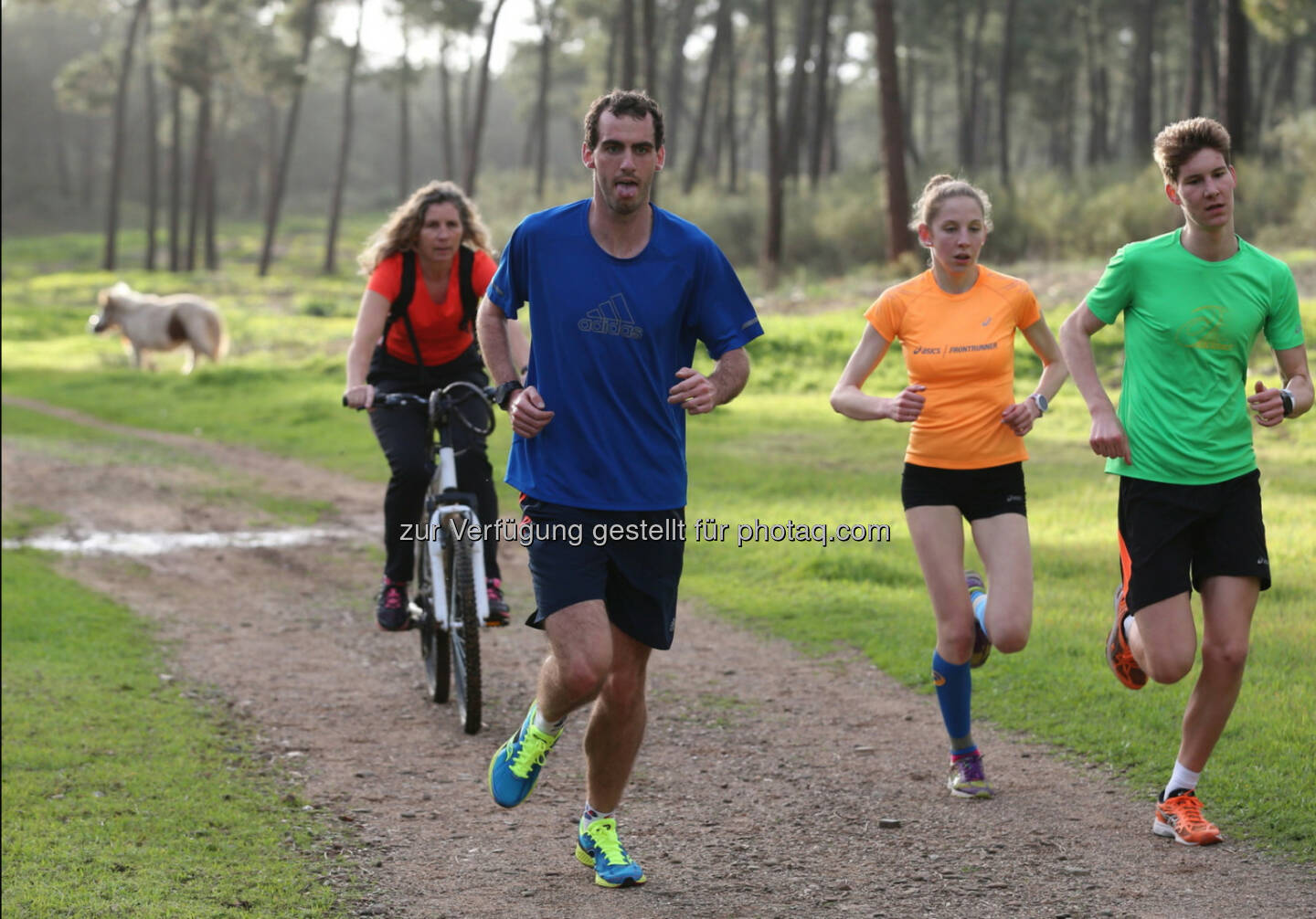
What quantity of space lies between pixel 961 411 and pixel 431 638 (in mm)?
3333

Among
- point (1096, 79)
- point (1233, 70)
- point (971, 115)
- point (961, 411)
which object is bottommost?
point (961, 411)

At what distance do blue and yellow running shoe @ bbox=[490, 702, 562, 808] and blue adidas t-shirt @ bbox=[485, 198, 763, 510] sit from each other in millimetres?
841

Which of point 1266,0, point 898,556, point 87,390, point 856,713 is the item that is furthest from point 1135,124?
point 856,713

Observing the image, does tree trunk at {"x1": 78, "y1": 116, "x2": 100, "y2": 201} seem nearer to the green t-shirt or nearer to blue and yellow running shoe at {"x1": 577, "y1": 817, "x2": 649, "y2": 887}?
blue and yellow running shoe at {"x1": 577, "y1": 817, "x2": 649, "y2": 887}

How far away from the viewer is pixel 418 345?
308 inches

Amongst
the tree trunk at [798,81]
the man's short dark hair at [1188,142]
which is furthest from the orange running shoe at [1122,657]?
the tree trunk at [798,81]

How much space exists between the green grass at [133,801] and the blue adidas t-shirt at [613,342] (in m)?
1.72

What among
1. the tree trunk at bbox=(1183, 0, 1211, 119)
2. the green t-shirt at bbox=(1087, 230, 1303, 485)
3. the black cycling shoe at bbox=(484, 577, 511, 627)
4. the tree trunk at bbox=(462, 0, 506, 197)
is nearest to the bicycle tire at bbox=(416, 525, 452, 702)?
the black cycling shoe at bbox=(484, 577, 511, 627)

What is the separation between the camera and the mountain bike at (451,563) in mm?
7141

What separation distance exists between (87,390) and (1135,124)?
35995 mm

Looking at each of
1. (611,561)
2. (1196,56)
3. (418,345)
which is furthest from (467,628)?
(1196,56)

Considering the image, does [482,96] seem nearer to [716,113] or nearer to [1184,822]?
[716,113]

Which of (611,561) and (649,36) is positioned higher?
(649,36)

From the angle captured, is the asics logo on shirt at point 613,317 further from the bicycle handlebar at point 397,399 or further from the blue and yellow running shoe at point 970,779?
the bicycle handlebar at point 397,399
